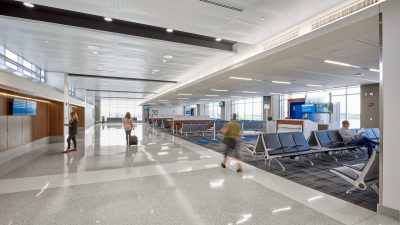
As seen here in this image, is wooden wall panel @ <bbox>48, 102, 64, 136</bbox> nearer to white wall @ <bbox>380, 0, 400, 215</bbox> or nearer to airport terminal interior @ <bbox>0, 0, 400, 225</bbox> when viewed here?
airport terminal interior @ <bbox>0, 0, 400, 225</bbox>

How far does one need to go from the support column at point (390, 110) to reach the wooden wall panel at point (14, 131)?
9031 millimetres

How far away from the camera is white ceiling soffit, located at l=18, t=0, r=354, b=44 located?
3805 millimetres

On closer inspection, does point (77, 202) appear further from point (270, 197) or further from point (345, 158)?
point (345, 158)

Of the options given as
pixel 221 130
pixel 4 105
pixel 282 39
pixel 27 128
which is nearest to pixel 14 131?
pixel 4 105

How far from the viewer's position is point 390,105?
2848mm

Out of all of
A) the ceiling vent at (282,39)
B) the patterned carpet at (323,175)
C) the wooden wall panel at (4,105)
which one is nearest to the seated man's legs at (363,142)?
the patterned carpet at (323,175)

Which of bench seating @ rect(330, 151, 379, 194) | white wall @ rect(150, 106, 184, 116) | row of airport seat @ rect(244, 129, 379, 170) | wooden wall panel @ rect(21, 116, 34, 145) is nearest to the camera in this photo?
bench seating @ rect(330, 151, 379, 194)

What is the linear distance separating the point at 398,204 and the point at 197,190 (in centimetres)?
290

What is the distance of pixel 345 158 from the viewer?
6555mm

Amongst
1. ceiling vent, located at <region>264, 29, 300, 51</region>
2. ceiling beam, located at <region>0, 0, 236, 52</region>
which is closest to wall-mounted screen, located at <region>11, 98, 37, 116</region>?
ceiling beam, located at <region>0, 0, 236, 52</region>

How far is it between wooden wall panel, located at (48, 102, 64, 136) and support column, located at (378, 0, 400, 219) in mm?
12113

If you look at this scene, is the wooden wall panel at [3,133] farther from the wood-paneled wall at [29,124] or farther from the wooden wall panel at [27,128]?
the wooden wall panel at [27,128]

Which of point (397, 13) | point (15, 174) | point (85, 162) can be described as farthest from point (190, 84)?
point (397, 13)

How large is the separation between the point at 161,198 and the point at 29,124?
295 inches
